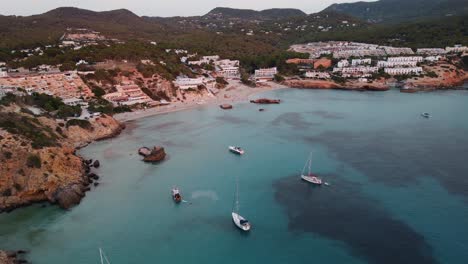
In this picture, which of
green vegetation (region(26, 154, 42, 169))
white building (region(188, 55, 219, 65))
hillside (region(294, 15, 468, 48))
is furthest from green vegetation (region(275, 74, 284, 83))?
green vegetation (region(26, 154, 42, 169))

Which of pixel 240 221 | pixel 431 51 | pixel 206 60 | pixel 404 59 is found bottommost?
pixel 240 221

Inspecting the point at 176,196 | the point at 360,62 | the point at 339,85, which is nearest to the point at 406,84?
the point at 339,85

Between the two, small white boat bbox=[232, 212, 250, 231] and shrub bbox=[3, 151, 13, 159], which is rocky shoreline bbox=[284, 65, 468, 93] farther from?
shrub bbox=[3, 151, 13, 159]

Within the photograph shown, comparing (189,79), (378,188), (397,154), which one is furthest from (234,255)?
(189,79)

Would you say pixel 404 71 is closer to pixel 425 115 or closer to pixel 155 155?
pixel 425 115

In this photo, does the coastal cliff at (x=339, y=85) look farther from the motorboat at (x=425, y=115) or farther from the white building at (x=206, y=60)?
the motorboat at (x=425, y=115)

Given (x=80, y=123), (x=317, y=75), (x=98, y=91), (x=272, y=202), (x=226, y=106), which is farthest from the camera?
(x=317, y=75)

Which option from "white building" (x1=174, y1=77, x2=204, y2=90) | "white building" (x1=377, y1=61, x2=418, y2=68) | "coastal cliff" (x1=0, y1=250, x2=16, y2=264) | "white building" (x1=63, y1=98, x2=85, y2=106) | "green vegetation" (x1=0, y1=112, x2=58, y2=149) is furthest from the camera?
"white building" (x1=377, y1=61, x2=418, y2=68)
